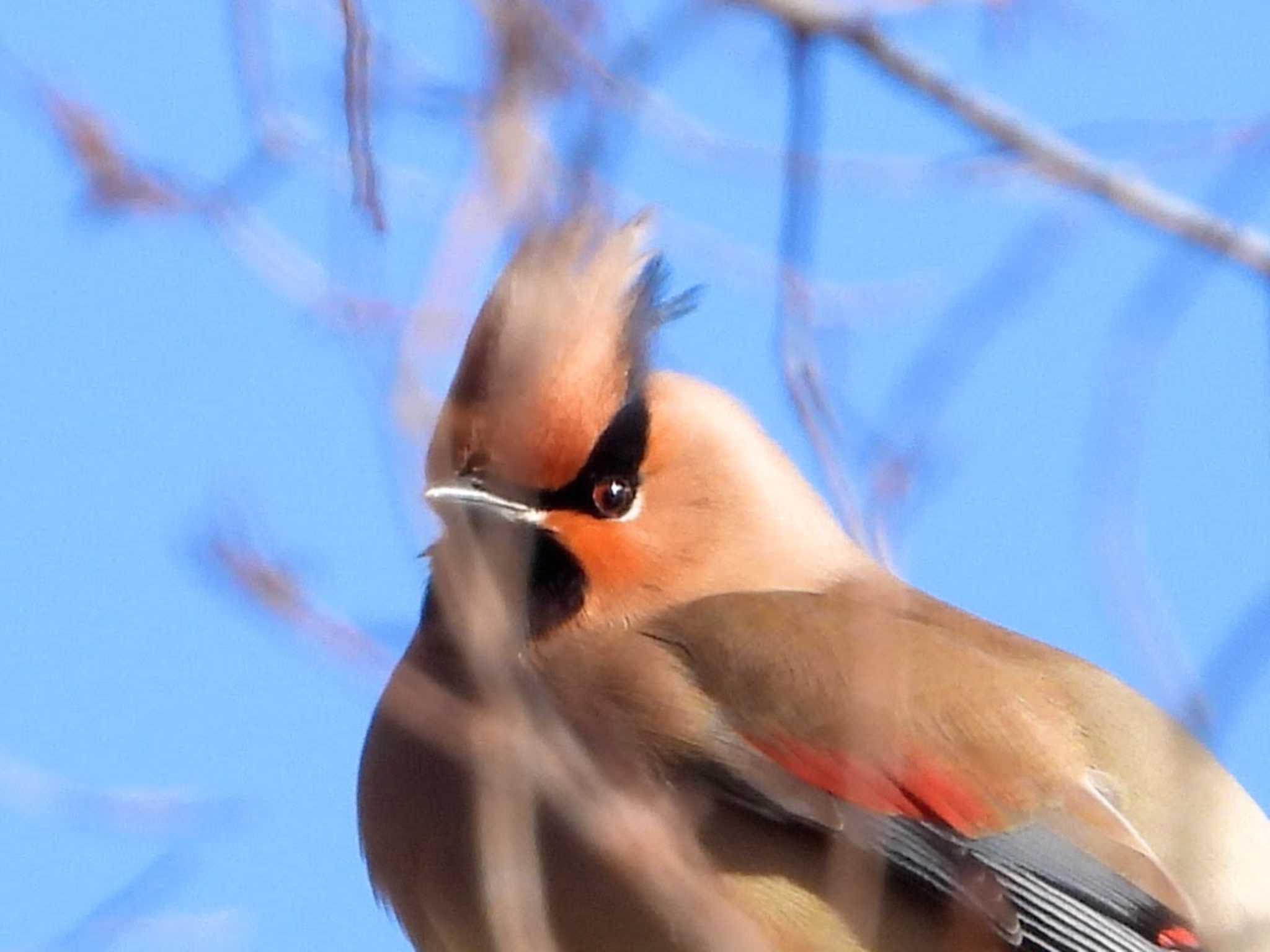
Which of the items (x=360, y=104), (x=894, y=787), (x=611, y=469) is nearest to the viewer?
(x=360, y=104)

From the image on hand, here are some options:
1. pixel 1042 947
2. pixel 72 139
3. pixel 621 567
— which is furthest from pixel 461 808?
pixel 72 139

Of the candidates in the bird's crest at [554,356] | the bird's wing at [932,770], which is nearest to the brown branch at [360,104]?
the bird's crest at [554,356]

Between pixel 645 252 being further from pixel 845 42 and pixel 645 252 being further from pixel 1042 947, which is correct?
pixel 1042 947

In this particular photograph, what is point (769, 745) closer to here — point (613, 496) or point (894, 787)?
point (894, 787)

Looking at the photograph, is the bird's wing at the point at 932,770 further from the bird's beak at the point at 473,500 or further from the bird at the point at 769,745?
the bird's beak at the point at 473,500

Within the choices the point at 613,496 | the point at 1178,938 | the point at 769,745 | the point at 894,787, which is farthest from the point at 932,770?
the point at 613,496

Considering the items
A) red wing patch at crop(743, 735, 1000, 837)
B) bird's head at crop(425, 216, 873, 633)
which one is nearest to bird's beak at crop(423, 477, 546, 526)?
bird's head at crop(425, 216, 873, 633)

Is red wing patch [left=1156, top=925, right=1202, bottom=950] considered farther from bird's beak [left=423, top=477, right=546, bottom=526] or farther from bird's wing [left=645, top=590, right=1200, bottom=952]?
bird's beak [left=423, top=477, right=546, bottom=526]
